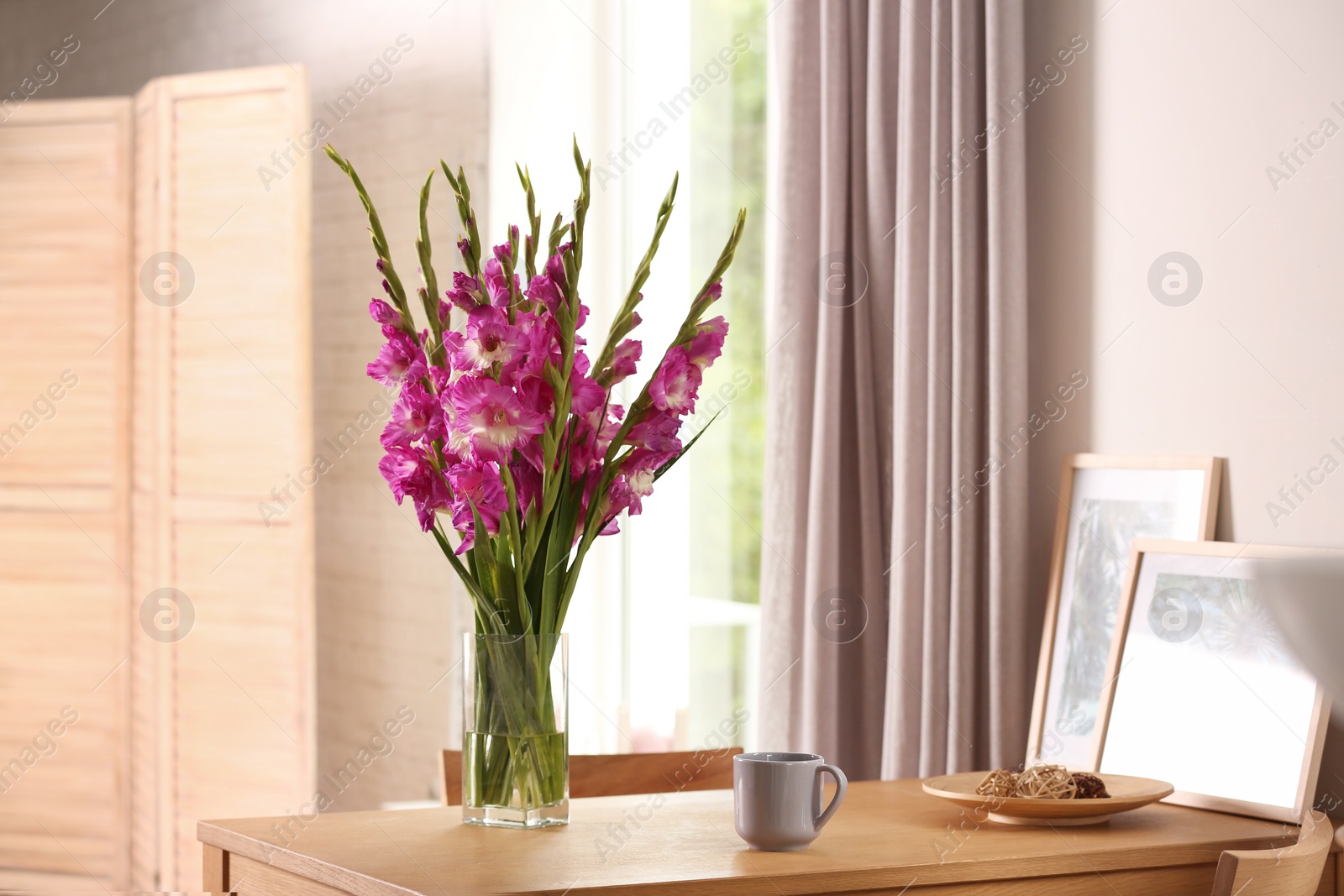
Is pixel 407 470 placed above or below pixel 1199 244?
below

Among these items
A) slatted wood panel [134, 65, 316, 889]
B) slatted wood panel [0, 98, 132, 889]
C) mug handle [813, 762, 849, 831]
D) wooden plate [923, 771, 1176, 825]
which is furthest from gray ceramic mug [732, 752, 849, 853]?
slatted wood panel [0, 98, 132, 889]

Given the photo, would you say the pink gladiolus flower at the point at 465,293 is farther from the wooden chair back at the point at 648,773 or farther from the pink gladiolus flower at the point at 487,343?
the wooden chair back at the point at 648,773

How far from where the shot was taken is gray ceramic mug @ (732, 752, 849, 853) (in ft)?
4.70

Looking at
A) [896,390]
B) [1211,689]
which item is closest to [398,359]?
[896,390]

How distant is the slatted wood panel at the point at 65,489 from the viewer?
3.80m

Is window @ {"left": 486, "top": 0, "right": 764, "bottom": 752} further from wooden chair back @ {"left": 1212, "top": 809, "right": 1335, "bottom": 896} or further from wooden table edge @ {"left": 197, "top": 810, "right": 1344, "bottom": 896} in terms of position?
wooden chair back @ {"left": 1212, "top": 809, "right": 1335, "bottom": 896}

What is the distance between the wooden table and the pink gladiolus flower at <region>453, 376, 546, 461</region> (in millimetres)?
429

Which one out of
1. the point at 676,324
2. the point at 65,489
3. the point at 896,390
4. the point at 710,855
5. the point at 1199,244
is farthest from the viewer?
the point at 65,489

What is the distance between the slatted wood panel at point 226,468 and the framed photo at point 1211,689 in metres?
2.28

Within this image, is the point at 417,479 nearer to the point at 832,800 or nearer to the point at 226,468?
the point at 832,800

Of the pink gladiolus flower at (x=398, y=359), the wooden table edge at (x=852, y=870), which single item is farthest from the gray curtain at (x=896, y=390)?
the pink gladiolus flower at (x=398, y=359)

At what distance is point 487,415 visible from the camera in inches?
57.2

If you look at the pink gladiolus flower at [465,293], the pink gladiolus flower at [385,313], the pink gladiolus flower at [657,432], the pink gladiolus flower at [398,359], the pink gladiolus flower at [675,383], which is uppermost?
the pink gladiolus flower at [465,293]

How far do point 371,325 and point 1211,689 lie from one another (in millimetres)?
2691
